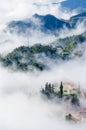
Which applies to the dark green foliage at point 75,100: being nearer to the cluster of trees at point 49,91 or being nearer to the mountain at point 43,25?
the cluster of trees at point 49,91

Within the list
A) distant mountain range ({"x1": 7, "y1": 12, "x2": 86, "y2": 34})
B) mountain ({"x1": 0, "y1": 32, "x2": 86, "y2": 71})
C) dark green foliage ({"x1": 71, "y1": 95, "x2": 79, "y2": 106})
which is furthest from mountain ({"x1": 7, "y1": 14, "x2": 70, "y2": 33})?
dark green foliage ({"x1": 71, "y1": 95, "x2": 79, "y2": 106})

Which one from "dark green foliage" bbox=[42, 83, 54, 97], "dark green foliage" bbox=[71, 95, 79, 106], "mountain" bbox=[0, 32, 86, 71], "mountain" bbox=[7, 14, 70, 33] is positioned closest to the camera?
"dark green foliage" bbox=[71, 95, 79, 106]

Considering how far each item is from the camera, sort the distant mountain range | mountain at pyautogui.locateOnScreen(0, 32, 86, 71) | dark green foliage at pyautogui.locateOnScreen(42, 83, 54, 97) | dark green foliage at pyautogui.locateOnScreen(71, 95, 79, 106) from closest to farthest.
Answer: dark green foliage at pyautogui.locateOnScreen(71, 95, 79, 106), dark green foliage at pyautogui.locateOnScreen(42, 83, 54, 97), mountain at pyautogui.locateOnScreen(0, 32, 86, 71), the distant mountain range

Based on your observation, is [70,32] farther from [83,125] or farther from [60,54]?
[83,125]

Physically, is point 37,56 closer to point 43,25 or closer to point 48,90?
point 48,90

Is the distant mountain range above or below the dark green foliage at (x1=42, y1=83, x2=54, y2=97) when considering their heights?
above

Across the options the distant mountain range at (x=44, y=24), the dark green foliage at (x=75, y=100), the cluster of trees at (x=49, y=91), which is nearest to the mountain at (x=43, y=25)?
the distant mountain range at (x=44, y=24)

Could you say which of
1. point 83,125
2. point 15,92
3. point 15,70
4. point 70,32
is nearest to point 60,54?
point 15,70

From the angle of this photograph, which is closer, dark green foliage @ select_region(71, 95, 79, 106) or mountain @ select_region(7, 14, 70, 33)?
dark green foliage @ select_region(71, 95, 79, 106)

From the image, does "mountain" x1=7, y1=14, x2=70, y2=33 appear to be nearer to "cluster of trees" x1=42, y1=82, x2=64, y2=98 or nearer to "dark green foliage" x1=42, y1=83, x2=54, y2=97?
"dark green foliage" x1=42, y1=83, x2=54, y2=97
